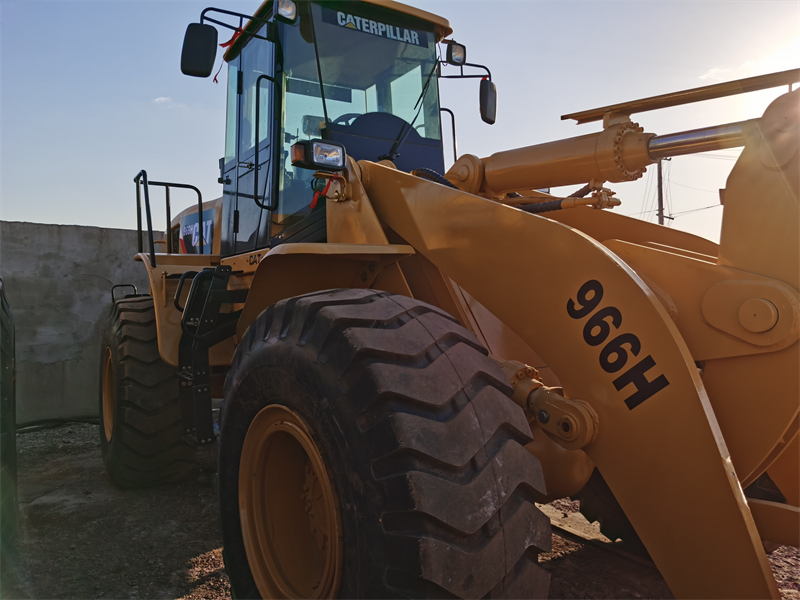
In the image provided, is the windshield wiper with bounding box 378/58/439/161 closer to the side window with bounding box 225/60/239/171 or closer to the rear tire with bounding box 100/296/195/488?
the side window with bounding box 225/60/239/171

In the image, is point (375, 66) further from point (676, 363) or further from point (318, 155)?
point (676, 363)

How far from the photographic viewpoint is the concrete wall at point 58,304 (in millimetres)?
6613

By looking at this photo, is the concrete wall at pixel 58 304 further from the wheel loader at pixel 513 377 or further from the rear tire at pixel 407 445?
the rear tire at pixel 407 445

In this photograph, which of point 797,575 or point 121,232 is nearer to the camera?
point 797,575

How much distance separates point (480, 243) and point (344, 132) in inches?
62.6

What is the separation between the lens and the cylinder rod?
7.27ft

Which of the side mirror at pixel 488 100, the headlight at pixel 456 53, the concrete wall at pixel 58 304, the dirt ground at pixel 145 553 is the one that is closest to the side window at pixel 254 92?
the headlight at pixel 456 53

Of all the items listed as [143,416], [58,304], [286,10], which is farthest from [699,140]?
[58,304]

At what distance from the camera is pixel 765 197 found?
2023 mm

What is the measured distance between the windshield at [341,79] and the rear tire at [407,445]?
165 centimetres

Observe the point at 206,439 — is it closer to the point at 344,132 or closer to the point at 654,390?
the point at 344,132

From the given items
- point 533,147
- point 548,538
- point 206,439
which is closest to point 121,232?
point 206,439

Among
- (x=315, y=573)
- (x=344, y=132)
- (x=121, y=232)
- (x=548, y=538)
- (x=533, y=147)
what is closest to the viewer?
(x=548, y=538)

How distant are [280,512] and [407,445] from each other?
Result: 103 centimetres
